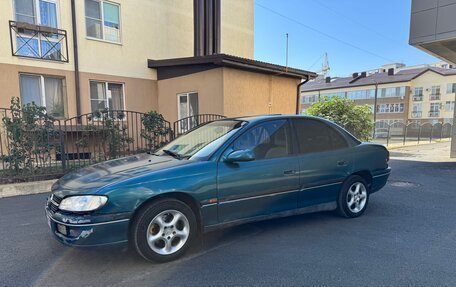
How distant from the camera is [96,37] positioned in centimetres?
1110

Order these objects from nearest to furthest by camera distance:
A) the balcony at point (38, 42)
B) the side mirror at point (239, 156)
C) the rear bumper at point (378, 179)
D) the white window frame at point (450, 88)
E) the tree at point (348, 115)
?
the side mirror at point (239, 156), the rear bumper at point (378, 179), the balcony at point (38, 42), the tree at point (348, 115), the white window frame at point (450, 88)

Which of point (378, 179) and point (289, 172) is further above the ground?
point (289, 172)

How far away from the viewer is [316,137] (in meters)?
4.39

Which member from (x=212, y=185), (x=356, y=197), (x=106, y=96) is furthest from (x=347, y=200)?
(x=106, y=96)

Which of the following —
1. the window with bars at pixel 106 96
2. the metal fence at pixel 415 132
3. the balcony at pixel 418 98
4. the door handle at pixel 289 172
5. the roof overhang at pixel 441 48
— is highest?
the balcony at pixel 418 98

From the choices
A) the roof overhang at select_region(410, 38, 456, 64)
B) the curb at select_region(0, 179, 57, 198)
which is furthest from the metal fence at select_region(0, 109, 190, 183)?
the roof overhang at select_region(410, 38, 456, 64)

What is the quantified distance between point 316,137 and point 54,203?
3.47 metres

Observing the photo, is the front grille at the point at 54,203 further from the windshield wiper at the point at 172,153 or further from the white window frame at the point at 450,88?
the white window frame at the point at 450,88

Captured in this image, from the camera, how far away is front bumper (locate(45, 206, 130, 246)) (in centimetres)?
292

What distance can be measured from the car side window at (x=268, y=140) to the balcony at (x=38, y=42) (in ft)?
30.3

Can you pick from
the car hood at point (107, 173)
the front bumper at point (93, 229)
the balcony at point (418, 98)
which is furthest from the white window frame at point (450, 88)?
the front bumper at point (93, 229)

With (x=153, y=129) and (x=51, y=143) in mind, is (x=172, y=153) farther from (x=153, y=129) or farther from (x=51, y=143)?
(x=153, y=129)

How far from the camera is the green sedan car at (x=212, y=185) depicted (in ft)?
9.82

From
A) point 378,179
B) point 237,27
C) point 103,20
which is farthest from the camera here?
point 237,27
